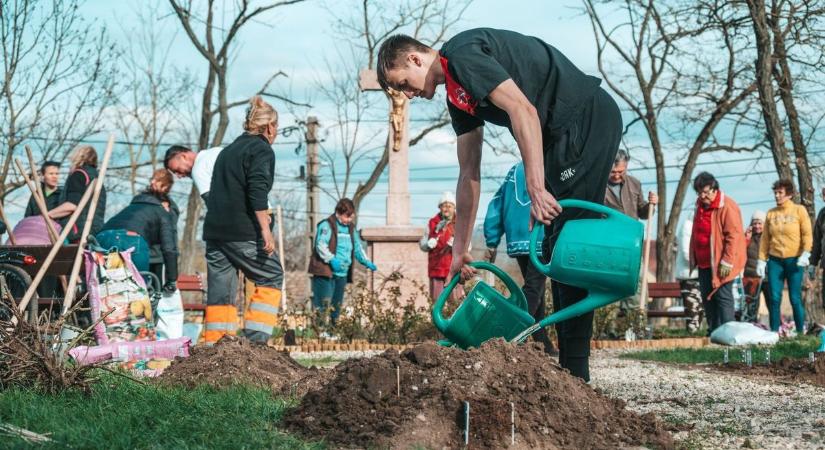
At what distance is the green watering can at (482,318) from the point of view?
4.20m

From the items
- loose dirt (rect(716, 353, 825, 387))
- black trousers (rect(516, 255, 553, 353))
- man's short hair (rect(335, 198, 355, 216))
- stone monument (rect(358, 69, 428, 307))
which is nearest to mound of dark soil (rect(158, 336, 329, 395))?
black trousers (rect(516, 255, 553, 353))

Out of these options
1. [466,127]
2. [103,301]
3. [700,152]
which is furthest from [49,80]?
[700,152]

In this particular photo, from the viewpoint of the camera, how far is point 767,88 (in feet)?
48.0

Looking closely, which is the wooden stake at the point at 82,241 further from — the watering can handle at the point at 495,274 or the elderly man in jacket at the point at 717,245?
the elderly man in jacket at the point at 717,245

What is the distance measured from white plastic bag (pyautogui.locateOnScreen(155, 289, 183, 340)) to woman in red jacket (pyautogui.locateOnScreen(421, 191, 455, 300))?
3639mm

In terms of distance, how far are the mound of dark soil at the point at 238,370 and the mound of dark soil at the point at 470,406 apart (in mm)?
934

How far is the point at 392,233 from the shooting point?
43.8 ft

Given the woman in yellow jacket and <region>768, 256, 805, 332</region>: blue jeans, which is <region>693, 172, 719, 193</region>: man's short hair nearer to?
the woman in yellow jacket

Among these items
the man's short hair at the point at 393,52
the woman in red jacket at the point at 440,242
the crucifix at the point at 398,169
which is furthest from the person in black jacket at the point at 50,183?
the man's short hair at the point at 393,52

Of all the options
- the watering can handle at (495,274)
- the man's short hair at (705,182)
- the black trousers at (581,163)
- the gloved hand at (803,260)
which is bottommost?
the watering can handle at (495,274)

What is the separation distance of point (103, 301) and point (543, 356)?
4.31 meters

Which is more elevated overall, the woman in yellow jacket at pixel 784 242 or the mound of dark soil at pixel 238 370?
the woman in yellow jacket at pixel 784 242

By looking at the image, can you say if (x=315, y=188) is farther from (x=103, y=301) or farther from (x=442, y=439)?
(x=442, y=439)

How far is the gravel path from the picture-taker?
3.83 metres
